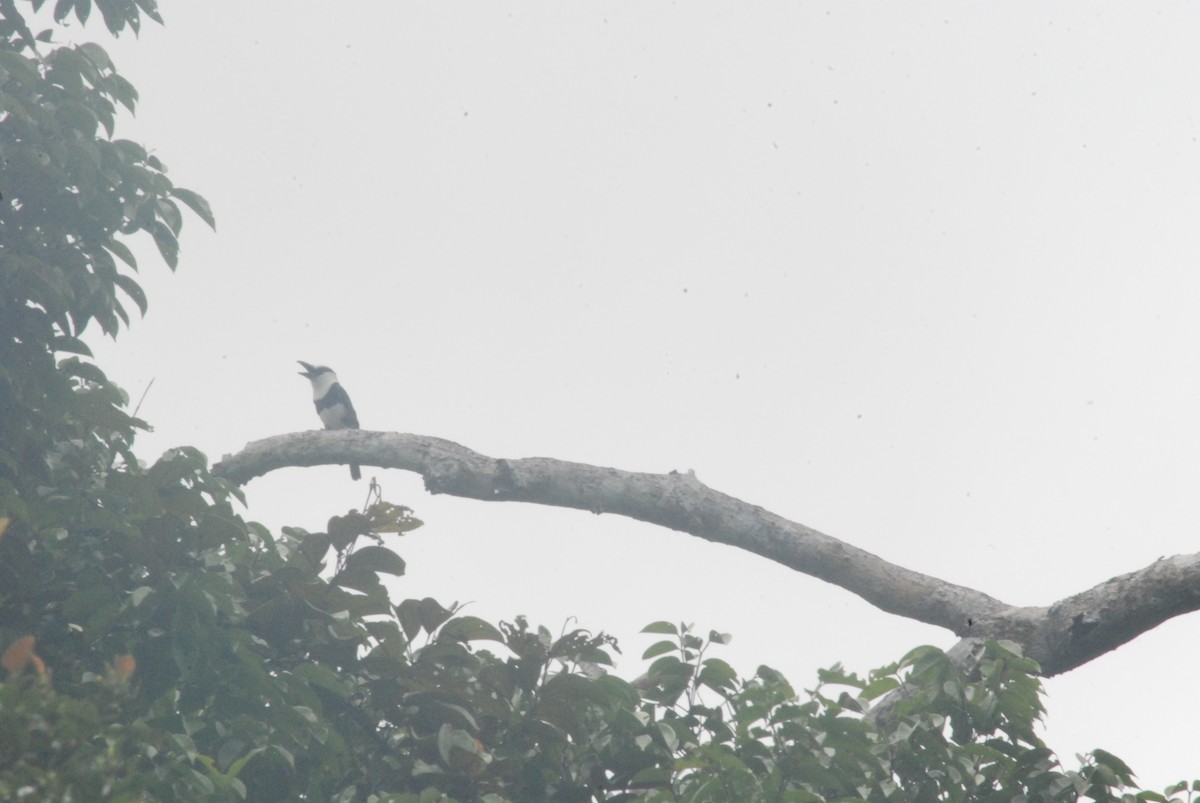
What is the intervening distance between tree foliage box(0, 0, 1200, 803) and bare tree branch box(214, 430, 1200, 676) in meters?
0.54

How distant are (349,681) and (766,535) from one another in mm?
2593

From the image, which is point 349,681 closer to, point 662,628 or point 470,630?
point 470,630

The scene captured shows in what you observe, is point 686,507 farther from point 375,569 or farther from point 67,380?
point 67,380

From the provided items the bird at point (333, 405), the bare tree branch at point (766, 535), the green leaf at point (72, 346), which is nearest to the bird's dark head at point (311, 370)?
the bird at point (333, 405)

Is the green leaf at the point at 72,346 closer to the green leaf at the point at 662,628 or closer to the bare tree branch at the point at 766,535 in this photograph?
the bare tree branch at the point at 766,535

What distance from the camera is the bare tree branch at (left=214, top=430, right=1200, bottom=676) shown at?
4.18 metres

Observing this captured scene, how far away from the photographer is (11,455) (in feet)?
13.5

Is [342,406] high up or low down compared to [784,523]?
up

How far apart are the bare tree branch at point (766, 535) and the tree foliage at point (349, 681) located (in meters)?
0.54

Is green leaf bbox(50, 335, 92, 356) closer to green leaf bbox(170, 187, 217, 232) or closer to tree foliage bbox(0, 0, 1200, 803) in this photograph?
tree foliage bbox(0, 0, 1200, 803)

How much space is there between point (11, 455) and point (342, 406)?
9044mm

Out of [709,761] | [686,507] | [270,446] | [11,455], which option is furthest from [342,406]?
[709,761]

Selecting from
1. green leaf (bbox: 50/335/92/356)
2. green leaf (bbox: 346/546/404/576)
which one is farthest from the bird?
green leaf (bbox: 346/546/404/576)

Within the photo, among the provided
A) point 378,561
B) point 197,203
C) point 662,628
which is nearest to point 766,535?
point 662,628
